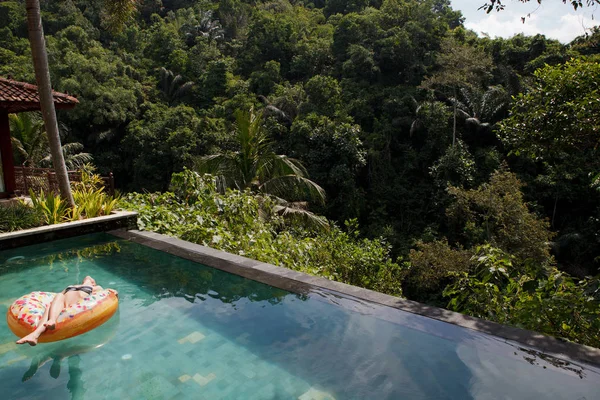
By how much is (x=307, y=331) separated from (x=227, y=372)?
0.79 metres

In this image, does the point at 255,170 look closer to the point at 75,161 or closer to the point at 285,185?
the point at 285,185

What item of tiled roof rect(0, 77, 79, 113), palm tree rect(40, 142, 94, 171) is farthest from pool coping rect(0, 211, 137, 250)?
palm tree rect(40, 142, 94, 171)

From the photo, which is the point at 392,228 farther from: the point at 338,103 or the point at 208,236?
the point at 208,236

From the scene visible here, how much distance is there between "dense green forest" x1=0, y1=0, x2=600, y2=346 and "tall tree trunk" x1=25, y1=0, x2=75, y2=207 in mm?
1443

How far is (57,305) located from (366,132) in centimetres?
1903

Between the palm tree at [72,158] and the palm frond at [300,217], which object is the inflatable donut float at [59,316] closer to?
the palm frond at [300,217]

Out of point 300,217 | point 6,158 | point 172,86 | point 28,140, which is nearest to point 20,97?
point 6,158

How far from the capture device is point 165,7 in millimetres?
42906

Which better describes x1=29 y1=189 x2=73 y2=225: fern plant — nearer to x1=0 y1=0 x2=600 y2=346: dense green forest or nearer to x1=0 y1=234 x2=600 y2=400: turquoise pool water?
x1=0 y1=0 x2=600 y2=346: dense green forest

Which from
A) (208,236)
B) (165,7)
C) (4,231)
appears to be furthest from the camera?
(165,7)

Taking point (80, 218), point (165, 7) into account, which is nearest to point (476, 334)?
point (80, 218)

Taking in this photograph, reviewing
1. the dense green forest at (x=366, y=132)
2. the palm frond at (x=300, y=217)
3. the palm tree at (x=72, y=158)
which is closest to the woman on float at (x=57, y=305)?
the dense green forest at (x=366, y=132)

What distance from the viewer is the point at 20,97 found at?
762 cm

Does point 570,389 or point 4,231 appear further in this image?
point 4,231
